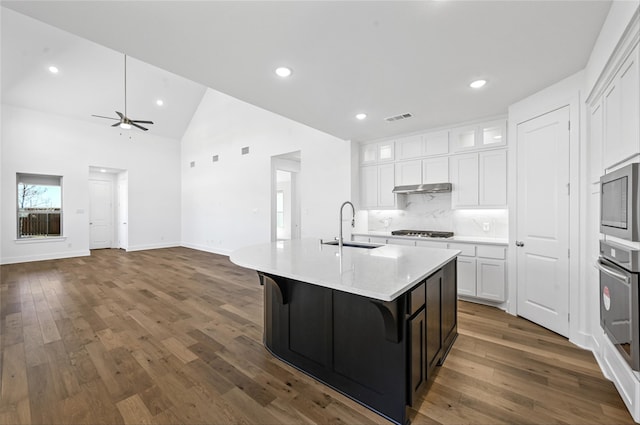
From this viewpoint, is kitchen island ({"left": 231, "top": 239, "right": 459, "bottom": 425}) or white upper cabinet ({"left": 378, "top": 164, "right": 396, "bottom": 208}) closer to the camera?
kitchen island ({"left": 231, "top": 239, "right": 459, "bottom": 425})

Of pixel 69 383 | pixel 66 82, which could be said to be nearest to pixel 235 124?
pixel 66 82

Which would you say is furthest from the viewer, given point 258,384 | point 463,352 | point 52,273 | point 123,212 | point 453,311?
point 123,212

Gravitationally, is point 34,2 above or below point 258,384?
above

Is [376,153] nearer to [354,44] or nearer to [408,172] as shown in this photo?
[408,172]

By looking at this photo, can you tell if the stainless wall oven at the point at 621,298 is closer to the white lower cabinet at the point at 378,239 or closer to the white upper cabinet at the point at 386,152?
the white lower cabinet at the point at 378,239

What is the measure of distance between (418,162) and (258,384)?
156 inches

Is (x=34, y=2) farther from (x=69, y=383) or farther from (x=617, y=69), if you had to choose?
(x=617, y=69)

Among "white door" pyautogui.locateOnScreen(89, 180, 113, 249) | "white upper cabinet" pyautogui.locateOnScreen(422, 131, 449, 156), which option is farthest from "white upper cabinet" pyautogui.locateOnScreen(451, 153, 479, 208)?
"white door" pyautogui.locateOnScreen(89, 180, 113, 249)

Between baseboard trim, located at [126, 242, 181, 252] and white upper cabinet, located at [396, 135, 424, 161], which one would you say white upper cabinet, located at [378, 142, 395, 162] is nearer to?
white upper cabinet, located at [396, 135, 424, 161]

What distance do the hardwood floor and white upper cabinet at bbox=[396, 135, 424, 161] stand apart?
2.57 m

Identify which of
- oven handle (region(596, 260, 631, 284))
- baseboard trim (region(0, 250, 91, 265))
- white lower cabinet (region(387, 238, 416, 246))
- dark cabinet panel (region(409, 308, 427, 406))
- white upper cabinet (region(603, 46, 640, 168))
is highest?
white upper cabinet (region(603, 46, 640, 168))

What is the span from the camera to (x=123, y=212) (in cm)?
891

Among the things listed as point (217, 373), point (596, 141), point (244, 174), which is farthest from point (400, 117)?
point (244, 174)

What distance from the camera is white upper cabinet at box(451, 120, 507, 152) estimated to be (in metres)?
3.88
